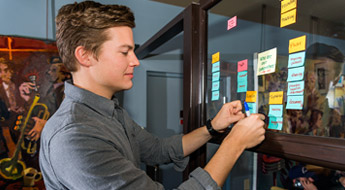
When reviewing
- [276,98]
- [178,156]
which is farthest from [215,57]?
[178,156]

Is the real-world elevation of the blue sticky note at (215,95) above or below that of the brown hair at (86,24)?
below

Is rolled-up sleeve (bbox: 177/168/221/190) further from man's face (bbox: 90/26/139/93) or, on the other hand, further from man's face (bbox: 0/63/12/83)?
man's face (bbox: 0/63/12/83)

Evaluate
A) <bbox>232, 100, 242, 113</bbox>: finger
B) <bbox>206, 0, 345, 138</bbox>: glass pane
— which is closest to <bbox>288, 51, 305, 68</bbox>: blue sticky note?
<bbox>206, 0, 345, 138</bbox>: glass pane

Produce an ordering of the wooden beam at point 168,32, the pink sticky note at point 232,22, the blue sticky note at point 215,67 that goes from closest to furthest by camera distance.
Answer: the pink sticky note at point 232,22 < the blue sticky note at point 215,67 < the wooden beam at point 168,32

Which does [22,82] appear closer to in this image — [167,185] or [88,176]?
[88,176]

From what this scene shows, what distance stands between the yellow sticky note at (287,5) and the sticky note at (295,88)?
0.73ft

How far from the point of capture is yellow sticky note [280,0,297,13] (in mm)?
644

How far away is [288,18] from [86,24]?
673 millimetres

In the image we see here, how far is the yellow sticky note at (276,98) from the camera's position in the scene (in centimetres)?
69

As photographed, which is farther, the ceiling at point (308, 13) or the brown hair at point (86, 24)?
the brown hair at point (86, 24)

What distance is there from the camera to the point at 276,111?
0.71m

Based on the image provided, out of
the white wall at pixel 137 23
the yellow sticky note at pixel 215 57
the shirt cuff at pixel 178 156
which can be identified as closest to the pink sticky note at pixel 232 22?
the yellow sticky note at pixel 215 57

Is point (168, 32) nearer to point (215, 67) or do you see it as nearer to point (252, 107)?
point (215, 67)

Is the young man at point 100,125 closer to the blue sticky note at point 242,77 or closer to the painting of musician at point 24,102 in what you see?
the blue sticky note at point 242,77
